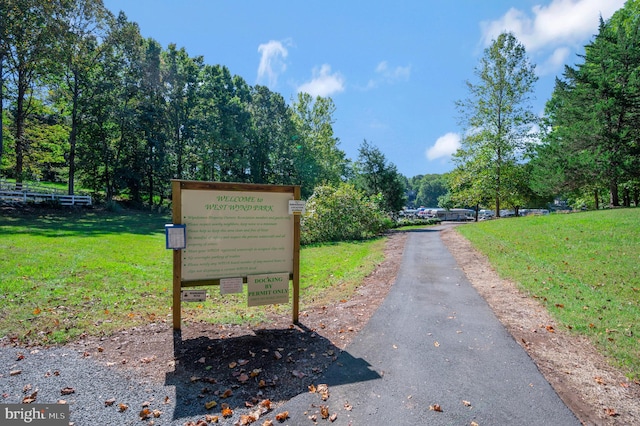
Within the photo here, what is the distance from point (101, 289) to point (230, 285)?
13.2 ft

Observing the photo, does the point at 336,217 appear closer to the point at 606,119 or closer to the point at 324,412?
the point at 324,412

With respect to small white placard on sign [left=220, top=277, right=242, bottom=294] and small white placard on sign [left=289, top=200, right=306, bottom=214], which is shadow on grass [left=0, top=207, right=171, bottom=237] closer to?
small white placard on sign [left=220, top=277, right=242, bottom=294]

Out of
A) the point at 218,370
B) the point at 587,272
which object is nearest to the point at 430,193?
the point at 587,272

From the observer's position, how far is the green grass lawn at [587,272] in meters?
5.09

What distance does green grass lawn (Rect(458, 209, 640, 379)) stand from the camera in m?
5.09

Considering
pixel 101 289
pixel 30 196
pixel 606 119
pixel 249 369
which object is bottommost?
pixel 249 369

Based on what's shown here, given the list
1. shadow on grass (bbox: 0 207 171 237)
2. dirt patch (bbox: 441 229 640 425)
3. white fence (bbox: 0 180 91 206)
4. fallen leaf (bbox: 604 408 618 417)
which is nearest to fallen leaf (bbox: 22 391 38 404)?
dirt patch (bbox: 441 229 640 425)

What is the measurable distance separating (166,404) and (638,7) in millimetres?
39656

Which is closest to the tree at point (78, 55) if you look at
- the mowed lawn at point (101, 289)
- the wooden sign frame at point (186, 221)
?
the mowed lawn at point (101, 289)

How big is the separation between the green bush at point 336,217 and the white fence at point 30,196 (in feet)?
65.2

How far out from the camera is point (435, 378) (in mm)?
3795

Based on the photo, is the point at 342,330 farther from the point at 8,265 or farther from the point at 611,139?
the point at 611,139

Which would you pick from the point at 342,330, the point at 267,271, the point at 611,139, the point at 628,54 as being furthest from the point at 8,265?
the point at 628,54

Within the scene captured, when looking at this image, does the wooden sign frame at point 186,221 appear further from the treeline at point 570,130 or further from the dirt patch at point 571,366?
the treeline at point 570,130
